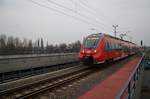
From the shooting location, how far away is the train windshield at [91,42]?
752 inches

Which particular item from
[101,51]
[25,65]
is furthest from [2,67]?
[101,51]

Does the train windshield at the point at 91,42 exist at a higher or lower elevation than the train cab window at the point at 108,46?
higher

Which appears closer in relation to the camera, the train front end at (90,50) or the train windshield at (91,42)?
the train front end at (90,50)

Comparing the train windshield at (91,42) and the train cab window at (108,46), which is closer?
the train windshield at (91,42)

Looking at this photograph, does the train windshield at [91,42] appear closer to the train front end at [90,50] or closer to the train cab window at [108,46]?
the train front end at [90,50]

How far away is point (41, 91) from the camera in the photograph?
979 centimetres

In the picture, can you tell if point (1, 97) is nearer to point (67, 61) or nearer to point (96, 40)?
point (96, 40)

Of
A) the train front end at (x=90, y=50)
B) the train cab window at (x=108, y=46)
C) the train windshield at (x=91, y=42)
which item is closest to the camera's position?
the train front end at (x=90, y=50)

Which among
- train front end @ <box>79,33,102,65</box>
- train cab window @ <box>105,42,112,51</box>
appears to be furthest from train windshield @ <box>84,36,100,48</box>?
train cab window @ <box>105,42,112,51</box>

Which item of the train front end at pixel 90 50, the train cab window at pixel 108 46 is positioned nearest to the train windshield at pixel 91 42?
the train front end at pixel 90 50

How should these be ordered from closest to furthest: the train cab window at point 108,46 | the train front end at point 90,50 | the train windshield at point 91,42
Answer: the train front end at point 90,50
the train windshield at point 91,42
the train cab window at point 108,46

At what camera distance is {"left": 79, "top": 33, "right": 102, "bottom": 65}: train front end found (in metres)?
18.5

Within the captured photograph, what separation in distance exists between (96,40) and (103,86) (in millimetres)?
8802

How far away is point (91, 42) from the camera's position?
63.9 feet
